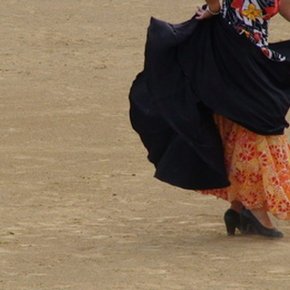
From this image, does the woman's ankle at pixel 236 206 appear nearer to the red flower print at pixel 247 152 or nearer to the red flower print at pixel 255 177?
the red flower print at pixel 255 177

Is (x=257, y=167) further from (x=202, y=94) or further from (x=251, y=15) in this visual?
(x=251, y=15)

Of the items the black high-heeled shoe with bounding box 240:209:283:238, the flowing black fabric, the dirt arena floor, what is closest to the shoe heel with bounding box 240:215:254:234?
the black high-heeled shoe with bounding box 240:209:283:238

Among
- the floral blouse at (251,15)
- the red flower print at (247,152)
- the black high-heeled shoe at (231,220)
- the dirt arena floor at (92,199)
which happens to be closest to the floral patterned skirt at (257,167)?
the red flower print at (247,152)

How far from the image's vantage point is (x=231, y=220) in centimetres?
977

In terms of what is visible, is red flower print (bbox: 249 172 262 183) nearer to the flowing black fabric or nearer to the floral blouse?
the flowing black fabric

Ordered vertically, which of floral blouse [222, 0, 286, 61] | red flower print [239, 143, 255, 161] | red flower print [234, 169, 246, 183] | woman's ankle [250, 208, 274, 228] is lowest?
woman's ankle [250, 208, 274, 228]

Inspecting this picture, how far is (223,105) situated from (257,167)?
0.44 m

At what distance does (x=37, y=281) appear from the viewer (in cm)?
853

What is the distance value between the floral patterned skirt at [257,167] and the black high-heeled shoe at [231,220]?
4.1 inches

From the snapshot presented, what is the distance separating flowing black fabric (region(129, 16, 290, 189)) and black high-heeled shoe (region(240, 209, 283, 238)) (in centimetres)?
33

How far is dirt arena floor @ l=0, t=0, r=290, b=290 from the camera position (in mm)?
8742

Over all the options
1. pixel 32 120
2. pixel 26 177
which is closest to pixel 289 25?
pixel 32 120

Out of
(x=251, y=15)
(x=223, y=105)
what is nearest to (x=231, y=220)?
(x=223, y=105)

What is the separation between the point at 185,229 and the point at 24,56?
7.07m
